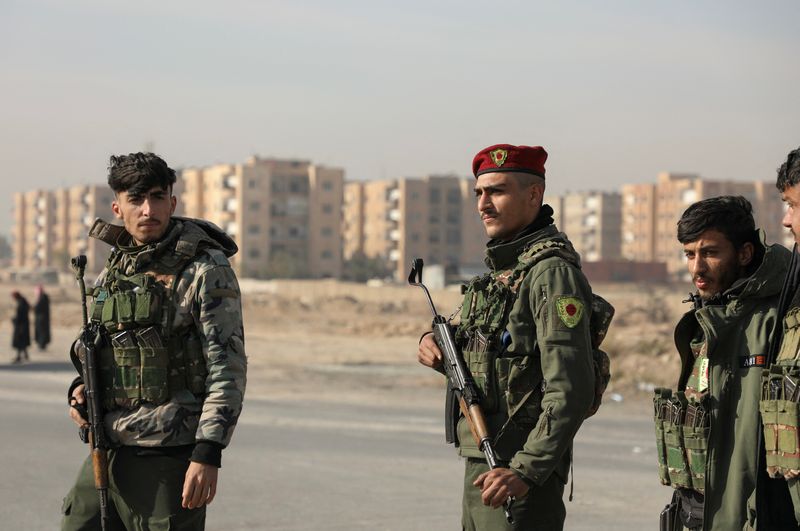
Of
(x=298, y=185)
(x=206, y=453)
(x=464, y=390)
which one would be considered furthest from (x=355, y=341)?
(x=298, y=185)

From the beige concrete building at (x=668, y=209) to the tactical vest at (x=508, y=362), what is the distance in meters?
139

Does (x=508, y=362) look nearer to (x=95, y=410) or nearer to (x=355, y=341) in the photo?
(x=95, y=410)

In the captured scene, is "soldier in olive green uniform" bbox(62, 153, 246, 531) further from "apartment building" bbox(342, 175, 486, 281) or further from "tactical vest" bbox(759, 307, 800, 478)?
"apartment building" bbox(342, 175, 486, 281)

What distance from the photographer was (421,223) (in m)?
149

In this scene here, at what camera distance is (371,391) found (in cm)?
2162

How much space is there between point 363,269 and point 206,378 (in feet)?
431

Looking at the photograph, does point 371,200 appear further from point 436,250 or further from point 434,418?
point 434,418

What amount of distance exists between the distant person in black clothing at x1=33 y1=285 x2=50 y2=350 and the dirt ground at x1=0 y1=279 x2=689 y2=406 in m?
0.36

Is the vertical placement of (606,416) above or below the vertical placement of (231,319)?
below

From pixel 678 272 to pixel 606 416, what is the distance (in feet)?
391

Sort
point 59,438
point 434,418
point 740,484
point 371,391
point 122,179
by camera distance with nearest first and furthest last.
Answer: point 740,484, point 122,179, point 59,438, point 434,418, point 371,391

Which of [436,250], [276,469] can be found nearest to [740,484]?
[276,469]

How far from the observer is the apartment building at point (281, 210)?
451ft

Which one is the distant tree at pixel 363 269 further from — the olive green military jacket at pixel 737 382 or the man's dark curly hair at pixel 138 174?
the olive green military jacket at pixel 737 382
